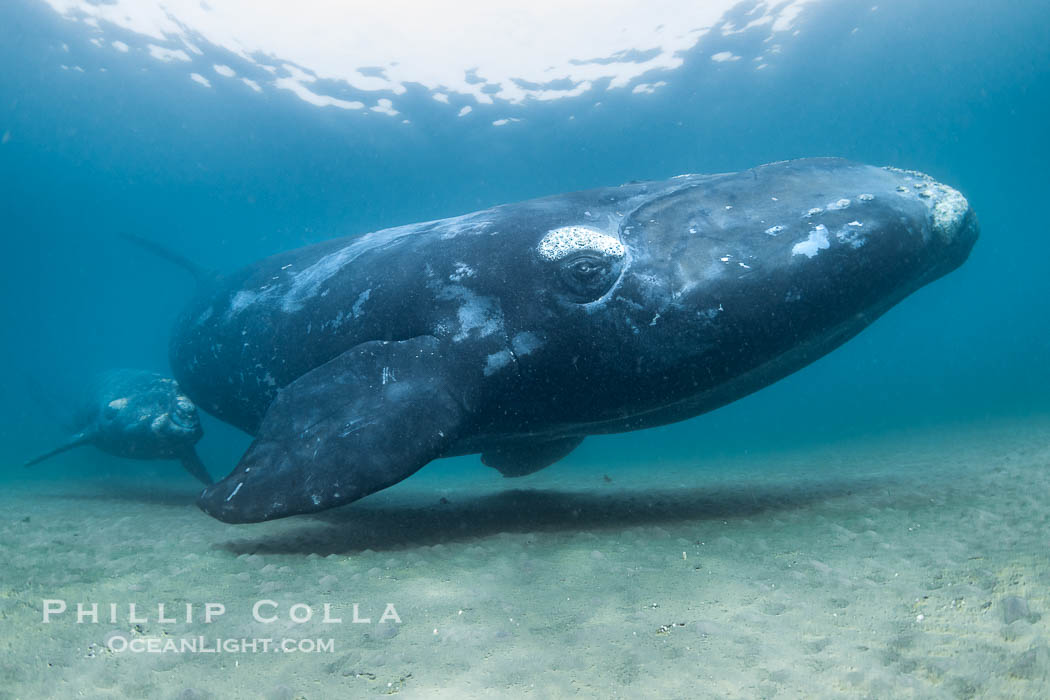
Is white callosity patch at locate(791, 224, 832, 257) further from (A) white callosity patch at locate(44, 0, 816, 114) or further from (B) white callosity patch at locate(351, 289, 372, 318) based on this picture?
(A) white callosity patch at locate(44, 0, 816, 114)

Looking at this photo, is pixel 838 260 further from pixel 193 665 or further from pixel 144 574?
pixel 144 574

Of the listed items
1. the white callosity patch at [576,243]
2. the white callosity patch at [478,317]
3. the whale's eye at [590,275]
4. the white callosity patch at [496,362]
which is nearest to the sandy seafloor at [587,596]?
the white callosity patch at [496,362]

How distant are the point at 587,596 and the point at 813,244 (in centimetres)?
364

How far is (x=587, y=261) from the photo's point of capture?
5.07 m

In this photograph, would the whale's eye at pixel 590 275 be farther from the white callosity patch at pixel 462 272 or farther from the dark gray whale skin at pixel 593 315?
the white callosity patch at pixel 462 272

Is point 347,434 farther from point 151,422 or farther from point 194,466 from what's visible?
point 194,466

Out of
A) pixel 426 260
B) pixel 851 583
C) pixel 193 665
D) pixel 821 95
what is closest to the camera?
pixel 193 665

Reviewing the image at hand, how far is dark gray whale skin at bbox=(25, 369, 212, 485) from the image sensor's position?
35.4 feet

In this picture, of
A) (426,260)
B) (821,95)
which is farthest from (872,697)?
(821,95)

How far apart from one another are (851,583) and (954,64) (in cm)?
5101

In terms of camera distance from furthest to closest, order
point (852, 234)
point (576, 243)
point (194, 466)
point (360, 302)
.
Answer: point (194, 466)
point (360, 302)
point (576, 243)
point (852, 234)

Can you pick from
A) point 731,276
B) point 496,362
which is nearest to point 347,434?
point 496,362

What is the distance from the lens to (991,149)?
175ft

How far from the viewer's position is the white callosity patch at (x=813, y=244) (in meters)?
4.62
